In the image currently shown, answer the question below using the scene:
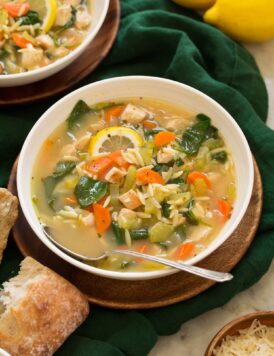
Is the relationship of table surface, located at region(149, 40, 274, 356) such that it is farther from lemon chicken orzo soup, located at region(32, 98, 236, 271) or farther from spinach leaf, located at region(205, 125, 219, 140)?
spinach leaf, located at region(205, 125, 219, 140)

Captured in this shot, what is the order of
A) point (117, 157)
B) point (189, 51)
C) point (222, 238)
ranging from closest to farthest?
point (222, 238), point (117, 157), point (189, 51)

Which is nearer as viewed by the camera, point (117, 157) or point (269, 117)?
point (117, 157)

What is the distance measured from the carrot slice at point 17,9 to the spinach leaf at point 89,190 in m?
1.28

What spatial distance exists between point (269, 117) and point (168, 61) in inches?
28.1

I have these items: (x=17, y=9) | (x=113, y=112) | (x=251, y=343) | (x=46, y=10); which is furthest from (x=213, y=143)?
(x=17, y=9)

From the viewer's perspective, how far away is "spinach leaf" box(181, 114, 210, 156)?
3.62 meters

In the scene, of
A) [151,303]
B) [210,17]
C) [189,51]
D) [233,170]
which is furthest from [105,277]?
[210,17]

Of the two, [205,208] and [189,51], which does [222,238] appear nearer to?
[205,208]

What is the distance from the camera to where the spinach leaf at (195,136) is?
3619 millimetres

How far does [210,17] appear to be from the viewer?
164 inches

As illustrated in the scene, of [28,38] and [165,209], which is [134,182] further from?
[28,38]

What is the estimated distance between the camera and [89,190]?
11.4 ft

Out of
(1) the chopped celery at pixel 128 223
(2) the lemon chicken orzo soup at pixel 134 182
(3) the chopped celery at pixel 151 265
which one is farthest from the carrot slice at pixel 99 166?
(3) the chopped celery at pixel 151 265

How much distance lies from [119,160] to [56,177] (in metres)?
0.35
